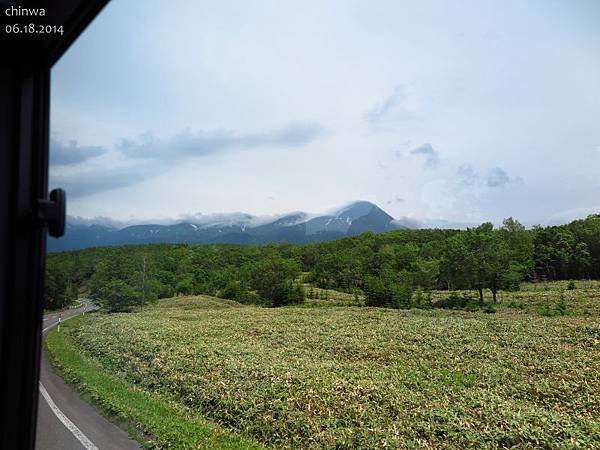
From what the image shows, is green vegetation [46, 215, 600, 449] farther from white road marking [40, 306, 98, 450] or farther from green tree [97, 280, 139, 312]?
white road marking [40, 306, 98, 450]

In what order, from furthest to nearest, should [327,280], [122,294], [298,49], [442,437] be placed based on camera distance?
1. [327,280]
2. [122,294]
3. [442,437]
4. [298,49]

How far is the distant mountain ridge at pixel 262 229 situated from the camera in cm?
235

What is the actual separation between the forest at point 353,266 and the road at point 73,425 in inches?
14.4

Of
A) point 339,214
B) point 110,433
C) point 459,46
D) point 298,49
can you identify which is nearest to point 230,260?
point 339,214

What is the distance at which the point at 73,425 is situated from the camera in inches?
66.9

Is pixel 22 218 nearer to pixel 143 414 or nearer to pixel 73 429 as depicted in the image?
pixel 73 429

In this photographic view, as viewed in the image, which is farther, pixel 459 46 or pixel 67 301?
pixel 67 301

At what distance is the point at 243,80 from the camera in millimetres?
1797

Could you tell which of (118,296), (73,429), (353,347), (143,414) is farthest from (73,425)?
(353,347)

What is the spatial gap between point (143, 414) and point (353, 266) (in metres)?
3.93

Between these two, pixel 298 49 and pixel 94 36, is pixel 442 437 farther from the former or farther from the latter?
pixel 94 36

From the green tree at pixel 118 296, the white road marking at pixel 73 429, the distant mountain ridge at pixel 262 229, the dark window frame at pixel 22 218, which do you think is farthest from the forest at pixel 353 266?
the white road marking at pixel 73 429

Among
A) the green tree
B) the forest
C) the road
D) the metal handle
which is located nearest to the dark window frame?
the metal handle

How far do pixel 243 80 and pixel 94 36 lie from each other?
2.68 ft
